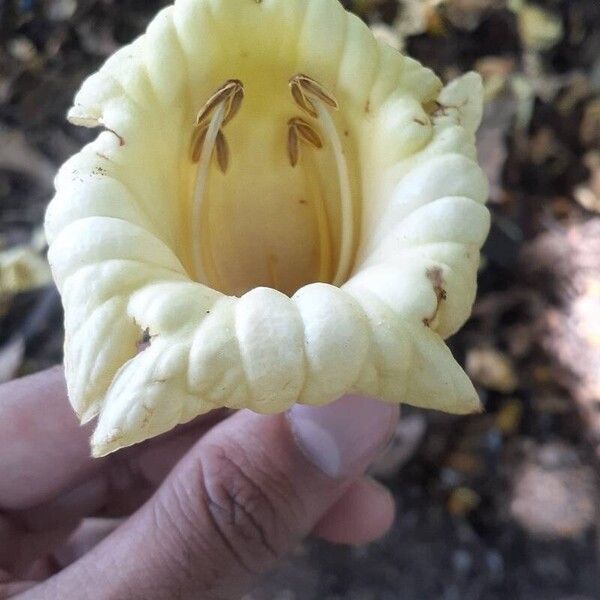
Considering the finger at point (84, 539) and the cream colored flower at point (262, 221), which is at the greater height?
the cream colored flower at point (262, 221)

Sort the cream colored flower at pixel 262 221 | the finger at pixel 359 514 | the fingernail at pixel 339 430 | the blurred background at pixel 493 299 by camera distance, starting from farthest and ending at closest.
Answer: the blurred background at pixel 493 299, the finger at pixel 359 514, the fingernail at pixel 339 430, the cream colored flower at pixel 262 221

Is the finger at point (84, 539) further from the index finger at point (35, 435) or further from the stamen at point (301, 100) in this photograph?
the stamen at point (301, 100)

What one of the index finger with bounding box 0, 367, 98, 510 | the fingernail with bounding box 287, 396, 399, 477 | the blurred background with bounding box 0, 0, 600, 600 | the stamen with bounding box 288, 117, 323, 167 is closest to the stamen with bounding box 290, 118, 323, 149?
the stamen with bounding box 288, 117, 323, 167

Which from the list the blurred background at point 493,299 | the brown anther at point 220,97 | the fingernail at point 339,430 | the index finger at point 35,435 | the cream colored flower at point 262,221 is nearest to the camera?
the cream colored flower at point 262,221

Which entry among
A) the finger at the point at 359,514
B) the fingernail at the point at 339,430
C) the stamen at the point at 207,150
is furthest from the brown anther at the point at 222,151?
the finger at the point at 359,514

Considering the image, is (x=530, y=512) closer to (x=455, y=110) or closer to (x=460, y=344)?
(x=460, y=344)

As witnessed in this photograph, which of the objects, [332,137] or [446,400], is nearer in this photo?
[446,400]

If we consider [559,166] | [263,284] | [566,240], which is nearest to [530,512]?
[566,240]
